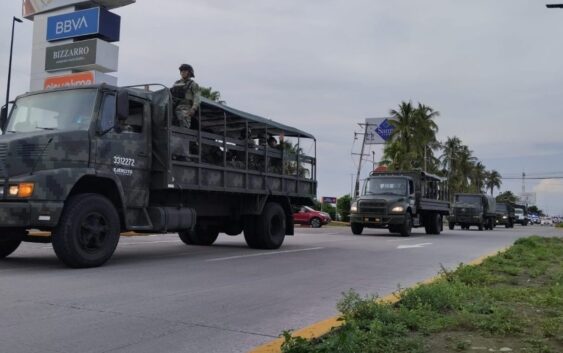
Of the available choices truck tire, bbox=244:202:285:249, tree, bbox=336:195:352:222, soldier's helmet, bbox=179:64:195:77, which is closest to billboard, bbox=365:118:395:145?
tree, bbox=336:195:352:222

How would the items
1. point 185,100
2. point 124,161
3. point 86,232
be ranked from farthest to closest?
point 185,100 → point 124,161 → point 86,232

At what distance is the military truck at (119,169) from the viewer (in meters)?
8.53

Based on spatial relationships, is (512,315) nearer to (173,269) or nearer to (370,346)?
(370,346)

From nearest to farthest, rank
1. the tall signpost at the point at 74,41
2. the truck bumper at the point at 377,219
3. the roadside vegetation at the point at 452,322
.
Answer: the roadside vegetation at the point at 452,322 < the truck bumper at the point at 377,219 < the tall signpost at the point at 74,41

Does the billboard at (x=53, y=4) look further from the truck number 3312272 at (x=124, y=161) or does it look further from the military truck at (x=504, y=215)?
the military truck at (x=504, y=215)

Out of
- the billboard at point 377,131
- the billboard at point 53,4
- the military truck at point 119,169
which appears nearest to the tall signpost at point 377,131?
the billboard at point 377,131

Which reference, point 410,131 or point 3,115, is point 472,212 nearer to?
point 410,131

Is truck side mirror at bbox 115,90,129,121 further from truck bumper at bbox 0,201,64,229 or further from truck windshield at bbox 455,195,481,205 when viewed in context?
truck windshield at bbox 455,195,481,205

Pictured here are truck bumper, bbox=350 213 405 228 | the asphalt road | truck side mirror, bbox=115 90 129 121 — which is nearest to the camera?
the asphalt road

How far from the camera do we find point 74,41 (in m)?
33.6

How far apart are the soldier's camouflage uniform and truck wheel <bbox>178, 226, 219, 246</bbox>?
14.6 feet

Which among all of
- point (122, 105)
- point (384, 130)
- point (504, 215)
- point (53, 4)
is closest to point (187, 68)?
point (122, 105)

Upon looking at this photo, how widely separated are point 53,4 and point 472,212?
28.4 m

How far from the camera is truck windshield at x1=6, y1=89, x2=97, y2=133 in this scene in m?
9.25
